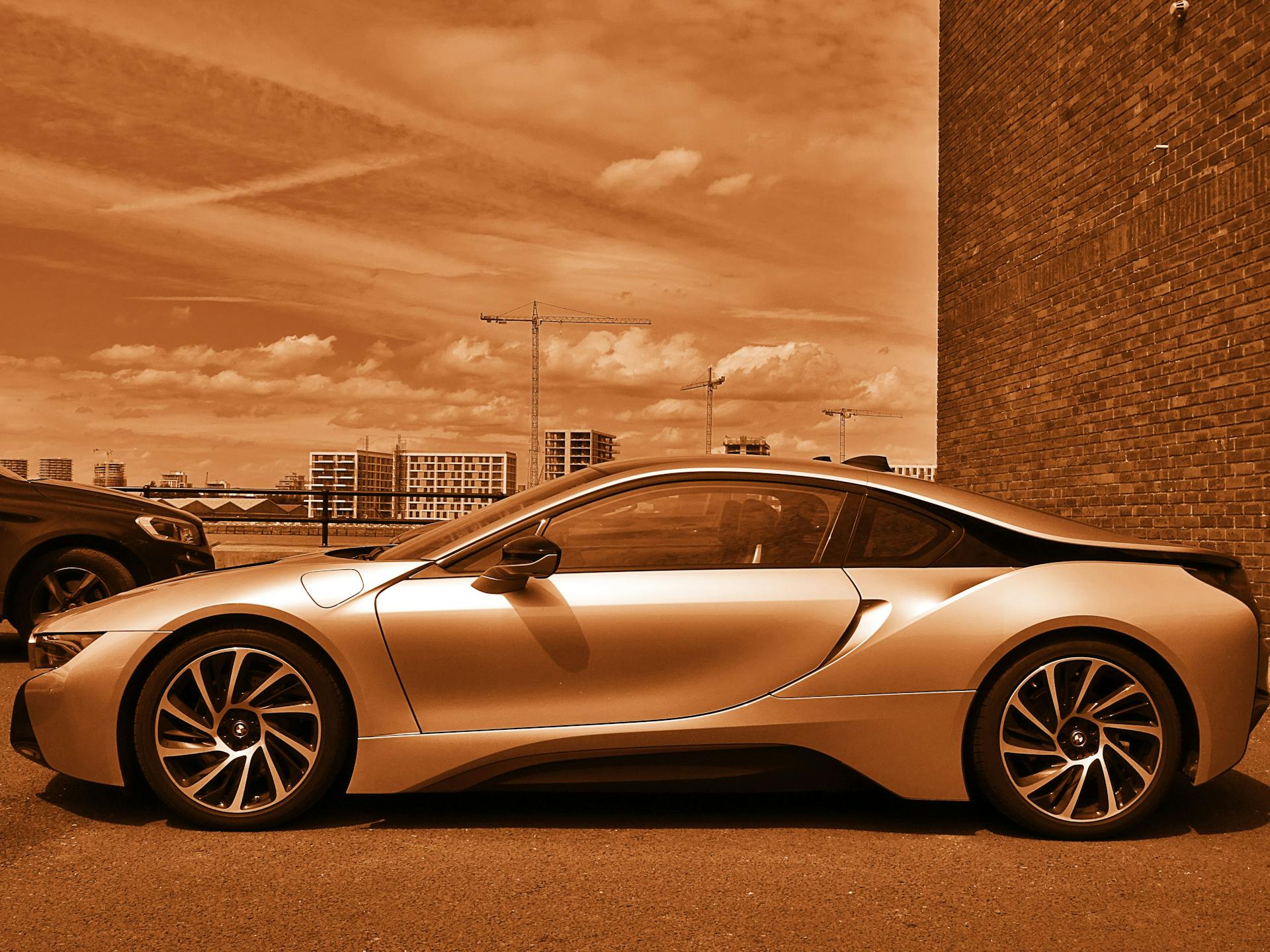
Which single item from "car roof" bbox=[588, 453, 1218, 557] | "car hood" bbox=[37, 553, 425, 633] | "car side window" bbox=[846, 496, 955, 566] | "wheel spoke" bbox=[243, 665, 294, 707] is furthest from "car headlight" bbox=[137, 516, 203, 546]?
"car side window" bbox=[846, 496, 955, 566]

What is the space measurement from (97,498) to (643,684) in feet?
17.8

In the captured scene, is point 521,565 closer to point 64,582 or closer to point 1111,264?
point 64,582

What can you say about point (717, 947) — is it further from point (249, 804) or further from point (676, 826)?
point (249, 804)

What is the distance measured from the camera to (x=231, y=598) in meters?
3.75

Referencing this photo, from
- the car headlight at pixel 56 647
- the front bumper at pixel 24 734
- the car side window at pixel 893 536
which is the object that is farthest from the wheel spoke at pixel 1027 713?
the front bumper at pixel 24 734

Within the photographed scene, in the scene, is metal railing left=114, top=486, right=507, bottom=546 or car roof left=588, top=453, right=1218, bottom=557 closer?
car roof left=588, top=453, right=1218, bottom=557

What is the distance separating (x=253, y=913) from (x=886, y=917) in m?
1.76

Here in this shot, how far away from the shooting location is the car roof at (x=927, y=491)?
13.1 feet

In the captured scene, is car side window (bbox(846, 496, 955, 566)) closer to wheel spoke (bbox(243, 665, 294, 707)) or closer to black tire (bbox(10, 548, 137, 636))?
wheel spoke (bbox(243, 665, 294, 707))

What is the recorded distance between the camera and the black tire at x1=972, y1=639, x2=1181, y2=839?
3738mm

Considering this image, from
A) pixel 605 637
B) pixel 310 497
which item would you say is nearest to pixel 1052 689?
pixel 605 637

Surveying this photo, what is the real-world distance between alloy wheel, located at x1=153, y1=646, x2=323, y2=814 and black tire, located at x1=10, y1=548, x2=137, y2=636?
3926 mm

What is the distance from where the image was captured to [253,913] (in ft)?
9.88

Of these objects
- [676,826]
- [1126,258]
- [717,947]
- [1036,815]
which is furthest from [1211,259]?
[717,947]
